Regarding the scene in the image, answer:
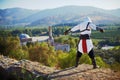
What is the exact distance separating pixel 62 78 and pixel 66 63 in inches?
891

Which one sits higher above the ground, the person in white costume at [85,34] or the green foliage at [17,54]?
the person in white costume at [85,34]

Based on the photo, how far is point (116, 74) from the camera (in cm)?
606

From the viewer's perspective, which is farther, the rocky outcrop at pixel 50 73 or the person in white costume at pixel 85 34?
the person in white costume at pixel 85 34

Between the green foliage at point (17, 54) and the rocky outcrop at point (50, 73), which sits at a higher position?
the rocky outcrop at point (50, 73)

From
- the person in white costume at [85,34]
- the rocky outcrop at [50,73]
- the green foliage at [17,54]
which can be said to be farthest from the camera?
the green foliage at [17,54]

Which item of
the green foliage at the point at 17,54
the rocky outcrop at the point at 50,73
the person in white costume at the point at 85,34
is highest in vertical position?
the person in white costume at the point at 85,34

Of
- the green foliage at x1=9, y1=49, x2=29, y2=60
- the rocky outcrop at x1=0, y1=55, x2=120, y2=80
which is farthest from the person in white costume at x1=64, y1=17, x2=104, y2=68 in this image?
the green foliage at x1=9, y1=49, x2=29, y2=60

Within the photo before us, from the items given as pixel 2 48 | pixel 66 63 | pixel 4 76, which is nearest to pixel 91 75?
pixel 4 76

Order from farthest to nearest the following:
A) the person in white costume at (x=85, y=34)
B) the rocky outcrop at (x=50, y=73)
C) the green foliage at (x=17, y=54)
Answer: the green foliage at (x=17, y=54) → the person in white costume at (x=85, y=34) → the rocky outcrop at (x=50, y=73)

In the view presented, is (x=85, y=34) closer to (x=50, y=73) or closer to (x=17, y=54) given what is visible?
(x=50, y=73)

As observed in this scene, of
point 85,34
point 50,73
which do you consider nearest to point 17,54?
point 85,34

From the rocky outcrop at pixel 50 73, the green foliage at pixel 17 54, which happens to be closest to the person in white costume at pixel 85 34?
the rocky outcrop at pixel 50 73

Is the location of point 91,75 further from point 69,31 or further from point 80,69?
point 69,31

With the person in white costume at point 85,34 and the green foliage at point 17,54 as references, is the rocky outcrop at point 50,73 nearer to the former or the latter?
the person in white costume at point 85,34
